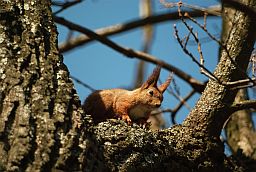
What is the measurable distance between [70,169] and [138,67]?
23.2ft

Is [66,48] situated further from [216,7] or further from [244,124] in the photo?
[244,124]

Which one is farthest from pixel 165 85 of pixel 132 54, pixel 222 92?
pixel 222 92

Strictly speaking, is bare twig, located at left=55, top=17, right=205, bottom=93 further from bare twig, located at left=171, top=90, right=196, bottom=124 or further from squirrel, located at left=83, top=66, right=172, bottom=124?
squirrel, located at left=83, top=66, right=172, bottom=124

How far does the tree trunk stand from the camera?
2.37 metres

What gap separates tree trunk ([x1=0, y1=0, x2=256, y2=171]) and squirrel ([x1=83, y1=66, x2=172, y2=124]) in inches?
37.4

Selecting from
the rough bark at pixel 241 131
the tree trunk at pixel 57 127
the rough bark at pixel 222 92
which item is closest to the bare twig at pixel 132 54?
the rough bark at pixel 241 131

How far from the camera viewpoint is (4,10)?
2750 mm

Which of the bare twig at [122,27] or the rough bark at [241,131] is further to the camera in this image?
the bare twig at [122,27]

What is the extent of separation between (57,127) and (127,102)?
6.45 feet

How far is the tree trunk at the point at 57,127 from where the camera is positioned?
7.76 feet

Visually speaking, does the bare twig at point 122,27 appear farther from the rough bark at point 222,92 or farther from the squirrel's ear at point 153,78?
the rough bark at point 222,92

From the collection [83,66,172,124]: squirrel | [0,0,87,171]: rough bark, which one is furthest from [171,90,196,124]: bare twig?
[0,0,87,171]: rough bark

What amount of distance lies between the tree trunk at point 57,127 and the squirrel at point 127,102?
95 centimetres

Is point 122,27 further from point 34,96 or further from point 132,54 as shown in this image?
point 34,96
